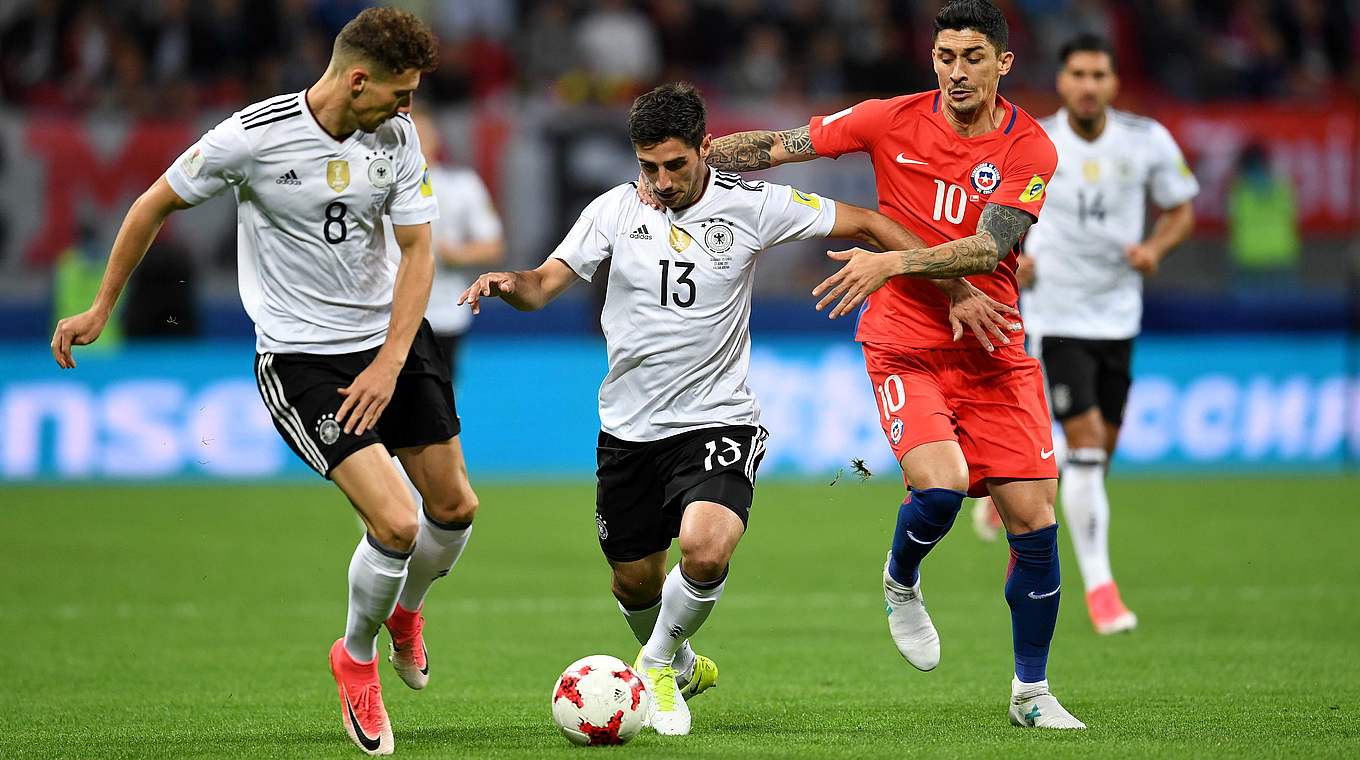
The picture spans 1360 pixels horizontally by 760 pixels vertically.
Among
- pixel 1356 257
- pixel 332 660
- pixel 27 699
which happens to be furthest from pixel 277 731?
pixel 1356 257

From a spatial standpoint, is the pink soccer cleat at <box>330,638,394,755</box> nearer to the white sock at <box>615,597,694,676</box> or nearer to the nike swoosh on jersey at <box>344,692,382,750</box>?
the nike swoosh on jersey at <box>344,692,382,750</box>

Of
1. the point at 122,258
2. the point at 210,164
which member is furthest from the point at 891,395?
the point at 122,258

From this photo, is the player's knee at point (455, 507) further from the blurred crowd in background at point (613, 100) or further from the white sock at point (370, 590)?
the blurred crowd in background at point (613, 100)

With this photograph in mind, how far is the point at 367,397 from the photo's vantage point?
5.76 meters

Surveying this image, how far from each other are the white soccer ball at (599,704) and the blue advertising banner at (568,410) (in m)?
8.79

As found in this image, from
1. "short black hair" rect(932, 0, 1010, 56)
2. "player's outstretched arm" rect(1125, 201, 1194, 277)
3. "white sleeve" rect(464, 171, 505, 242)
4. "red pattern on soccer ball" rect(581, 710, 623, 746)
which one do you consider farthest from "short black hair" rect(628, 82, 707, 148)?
"white sleeve" rect(464, 171, 505, 242)

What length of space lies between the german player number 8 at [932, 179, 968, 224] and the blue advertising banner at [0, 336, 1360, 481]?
8.20m

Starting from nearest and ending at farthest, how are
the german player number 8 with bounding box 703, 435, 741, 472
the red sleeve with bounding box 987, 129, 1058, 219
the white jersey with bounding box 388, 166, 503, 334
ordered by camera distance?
the german player number 8 with bounding box 703, 435, 741, 472
the red sleeve with bounding box 987, 129, 1058, 219
the white jersey with bounding box 388, 166, 503, 334

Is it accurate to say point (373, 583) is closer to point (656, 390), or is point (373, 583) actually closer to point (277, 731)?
point (277, 731)

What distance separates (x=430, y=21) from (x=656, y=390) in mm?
13191

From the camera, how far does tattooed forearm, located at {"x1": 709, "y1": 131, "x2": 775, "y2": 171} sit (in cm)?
638

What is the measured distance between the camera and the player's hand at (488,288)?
18.5ft

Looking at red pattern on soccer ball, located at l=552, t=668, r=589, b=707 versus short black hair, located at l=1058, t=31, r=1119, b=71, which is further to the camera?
short black hair, located at l=1058, t=31, r=1119, b=71

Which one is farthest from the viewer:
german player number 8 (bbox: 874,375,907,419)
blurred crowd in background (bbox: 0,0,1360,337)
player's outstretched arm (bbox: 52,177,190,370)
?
blurred crowd in background (bbox: 0,0,1360,337)
